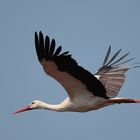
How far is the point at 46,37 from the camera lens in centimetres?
1163

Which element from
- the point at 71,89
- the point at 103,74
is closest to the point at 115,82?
the point at 103,74

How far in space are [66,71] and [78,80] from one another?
0.54 meters

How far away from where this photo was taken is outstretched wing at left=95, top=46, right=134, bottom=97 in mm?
14500

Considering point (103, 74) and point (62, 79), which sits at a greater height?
point (103, 74)

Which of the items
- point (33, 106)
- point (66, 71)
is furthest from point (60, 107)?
point (66, 71)

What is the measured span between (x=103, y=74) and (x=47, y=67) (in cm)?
357

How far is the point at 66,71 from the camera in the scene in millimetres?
12406

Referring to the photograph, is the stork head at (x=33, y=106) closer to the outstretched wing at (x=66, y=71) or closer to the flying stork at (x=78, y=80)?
the flying stork at (x=78, y=80)

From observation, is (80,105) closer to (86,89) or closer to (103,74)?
(86,89)

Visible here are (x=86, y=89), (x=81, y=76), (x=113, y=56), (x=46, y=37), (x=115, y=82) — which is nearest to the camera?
(x=46, y=37)

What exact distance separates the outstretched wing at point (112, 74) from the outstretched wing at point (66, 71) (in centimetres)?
102

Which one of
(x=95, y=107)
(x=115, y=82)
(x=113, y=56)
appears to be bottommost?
(x=95, y=107)

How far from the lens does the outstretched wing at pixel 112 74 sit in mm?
14500

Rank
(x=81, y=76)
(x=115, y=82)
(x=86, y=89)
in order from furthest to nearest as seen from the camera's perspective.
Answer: (x=115, y=82) < (x=86, y=89) < (x=81, y=76)
